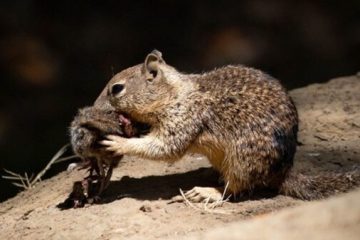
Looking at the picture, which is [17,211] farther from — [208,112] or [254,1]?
[254,1]

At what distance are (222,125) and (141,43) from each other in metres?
4.68

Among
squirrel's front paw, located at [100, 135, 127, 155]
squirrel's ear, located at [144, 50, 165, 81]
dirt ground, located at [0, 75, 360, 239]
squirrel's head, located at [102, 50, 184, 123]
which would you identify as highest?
squirrel's ear, located at [144, 50, 165, 81]

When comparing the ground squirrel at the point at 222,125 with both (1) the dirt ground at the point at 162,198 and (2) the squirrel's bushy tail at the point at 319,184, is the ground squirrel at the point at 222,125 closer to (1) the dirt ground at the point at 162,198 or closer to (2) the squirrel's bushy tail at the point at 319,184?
(2) the squirrel's bushy tail at the point at 319,184

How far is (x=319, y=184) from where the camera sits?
4.57m

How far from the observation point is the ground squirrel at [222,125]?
4.56 meters

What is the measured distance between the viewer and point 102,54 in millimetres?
9016

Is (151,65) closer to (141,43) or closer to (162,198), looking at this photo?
(162,198)

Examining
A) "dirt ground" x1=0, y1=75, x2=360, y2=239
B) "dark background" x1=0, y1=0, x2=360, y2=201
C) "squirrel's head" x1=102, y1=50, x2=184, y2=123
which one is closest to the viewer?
"dirt ground" x1=0, y1=75, x2=360, y2=239

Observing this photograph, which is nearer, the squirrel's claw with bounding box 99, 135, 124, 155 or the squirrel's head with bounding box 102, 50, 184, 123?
the squirrel's claw with bounding box 99, 135, 124, 155

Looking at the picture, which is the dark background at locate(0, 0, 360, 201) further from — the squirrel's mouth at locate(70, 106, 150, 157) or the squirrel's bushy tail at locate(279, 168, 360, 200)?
the squirrel's bushy tail at locate(279, 168, 360, 200)

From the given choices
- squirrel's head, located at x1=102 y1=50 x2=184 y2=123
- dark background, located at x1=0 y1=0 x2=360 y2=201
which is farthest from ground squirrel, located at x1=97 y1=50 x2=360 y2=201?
dark background, located at x1=0 y1=0 x2=360 y2=201

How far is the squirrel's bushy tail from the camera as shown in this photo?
4.55 meters

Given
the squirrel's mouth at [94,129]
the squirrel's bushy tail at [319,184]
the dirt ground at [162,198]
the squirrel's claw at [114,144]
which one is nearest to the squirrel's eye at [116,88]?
the squirrel's mouth at [94,129]

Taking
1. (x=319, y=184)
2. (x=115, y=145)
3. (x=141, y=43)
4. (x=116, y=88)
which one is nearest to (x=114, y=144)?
(x=115, y=145)
